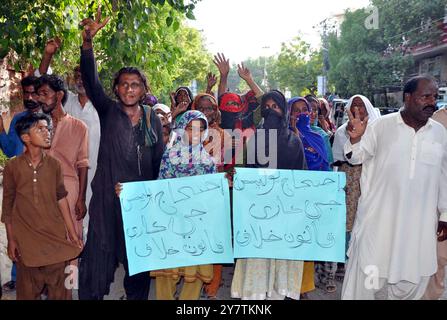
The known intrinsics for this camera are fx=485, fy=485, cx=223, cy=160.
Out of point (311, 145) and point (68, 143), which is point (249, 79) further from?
point (68, 143)

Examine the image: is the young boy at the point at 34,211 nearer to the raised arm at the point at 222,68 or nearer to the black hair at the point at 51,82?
the black hair at the point at 51,82

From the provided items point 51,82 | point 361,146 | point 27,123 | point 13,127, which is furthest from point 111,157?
point 361,146

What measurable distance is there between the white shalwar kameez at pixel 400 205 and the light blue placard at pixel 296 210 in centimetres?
21

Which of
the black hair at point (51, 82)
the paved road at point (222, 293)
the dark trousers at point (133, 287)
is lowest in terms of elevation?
the paved road at point (222, 293)

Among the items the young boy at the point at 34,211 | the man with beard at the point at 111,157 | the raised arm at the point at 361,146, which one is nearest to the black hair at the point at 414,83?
the raised arm at the point at 361,146

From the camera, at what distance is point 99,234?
3689 mm

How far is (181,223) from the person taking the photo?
3.77 metres

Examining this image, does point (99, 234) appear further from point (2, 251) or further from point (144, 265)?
point (2, 251)

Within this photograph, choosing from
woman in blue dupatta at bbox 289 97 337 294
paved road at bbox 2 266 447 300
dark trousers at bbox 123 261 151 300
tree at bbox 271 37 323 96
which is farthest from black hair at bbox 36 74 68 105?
tree at bbox 271 37 323 96

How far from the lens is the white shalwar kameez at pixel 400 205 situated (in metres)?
3.56

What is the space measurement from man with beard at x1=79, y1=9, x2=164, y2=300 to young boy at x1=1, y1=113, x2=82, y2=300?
0.26 meters

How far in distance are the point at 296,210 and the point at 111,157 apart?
1.50 metres

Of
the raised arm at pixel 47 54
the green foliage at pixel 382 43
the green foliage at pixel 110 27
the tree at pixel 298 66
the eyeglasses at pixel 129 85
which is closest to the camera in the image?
the eyeglasses at pixel 129 85

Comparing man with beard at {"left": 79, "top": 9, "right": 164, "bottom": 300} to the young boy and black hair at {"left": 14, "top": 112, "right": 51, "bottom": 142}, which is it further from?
black hair at {"left": 14, "top": 112, "right": 51, "bottom": 142}
